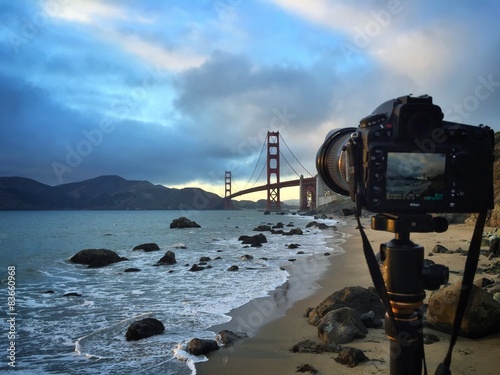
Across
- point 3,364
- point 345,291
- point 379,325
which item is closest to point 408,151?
point 379,325

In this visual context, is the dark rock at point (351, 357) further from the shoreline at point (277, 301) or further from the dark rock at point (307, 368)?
the shoreline at point (277, 301)

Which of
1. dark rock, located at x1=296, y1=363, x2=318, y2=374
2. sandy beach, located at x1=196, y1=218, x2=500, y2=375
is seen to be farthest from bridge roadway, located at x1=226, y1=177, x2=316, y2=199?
dark rock, located at x1=296, y1=363, x2=318, y2=374

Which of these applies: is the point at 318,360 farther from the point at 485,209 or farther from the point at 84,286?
the point at 84,286

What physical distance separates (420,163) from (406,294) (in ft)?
1.49

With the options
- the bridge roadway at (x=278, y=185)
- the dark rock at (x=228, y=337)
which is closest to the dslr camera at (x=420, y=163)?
the dark rock at (x=228, y=337)

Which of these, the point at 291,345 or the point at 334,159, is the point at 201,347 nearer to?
Answer: the point at 291,345

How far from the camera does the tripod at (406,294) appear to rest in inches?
52.1

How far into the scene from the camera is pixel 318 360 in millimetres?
3059

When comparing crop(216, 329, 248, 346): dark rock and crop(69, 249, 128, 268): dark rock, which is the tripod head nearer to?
crop(216, 329, 248, 346): dark rock

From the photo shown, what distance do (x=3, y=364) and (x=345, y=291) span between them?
3543 mm

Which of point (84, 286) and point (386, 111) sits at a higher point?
point (386, 111)

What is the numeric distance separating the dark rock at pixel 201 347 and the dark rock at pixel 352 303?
1.18 m

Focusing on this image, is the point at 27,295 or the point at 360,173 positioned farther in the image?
the point at 27,295

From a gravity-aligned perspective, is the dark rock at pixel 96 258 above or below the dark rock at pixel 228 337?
below
